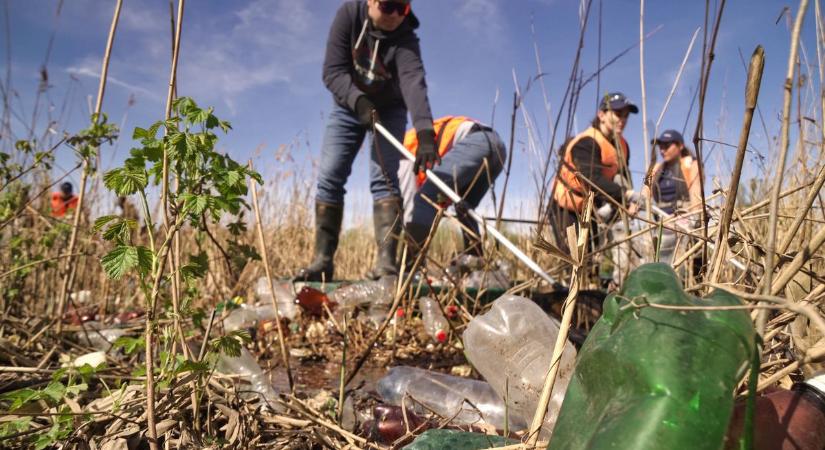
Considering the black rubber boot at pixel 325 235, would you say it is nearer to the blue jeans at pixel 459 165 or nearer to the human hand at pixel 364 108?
the blue jeans at pixel 459 165

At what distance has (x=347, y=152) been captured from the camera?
3965 mm

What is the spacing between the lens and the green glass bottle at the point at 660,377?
50 centimetres

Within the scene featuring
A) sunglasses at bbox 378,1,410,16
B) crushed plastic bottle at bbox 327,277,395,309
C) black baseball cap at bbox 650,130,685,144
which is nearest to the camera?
crushed plastic bottle at bbox 327,277,395,309

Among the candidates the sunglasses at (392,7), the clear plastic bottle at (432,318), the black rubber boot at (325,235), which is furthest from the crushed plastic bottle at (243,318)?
the sunglasses at (392,7)

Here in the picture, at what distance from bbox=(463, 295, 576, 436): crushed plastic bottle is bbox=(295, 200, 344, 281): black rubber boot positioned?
8.43 feet

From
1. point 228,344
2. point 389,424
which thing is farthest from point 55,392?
point 389,424

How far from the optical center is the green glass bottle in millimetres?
497

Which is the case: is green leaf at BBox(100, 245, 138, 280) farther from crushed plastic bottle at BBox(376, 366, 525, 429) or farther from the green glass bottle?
crushed plastic bottle at BBox(376, 366, 525, 429)

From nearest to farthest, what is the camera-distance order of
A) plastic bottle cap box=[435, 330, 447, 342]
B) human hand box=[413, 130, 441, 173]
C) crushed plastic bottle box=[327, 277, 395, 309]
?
plastic bottle cap box=[435, 330, 447, 342] → crushed plastic bottle box=[327, 277, 395, 309] → human hand box=[413, 130, 441, 173]

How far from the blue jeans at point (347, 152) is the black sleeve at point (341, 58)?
188 mm

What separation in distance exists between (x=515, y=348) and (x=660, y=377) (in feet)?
3.39

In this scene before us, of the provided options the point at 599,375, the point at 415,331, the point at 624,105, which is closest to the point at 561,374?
the point at 599,375

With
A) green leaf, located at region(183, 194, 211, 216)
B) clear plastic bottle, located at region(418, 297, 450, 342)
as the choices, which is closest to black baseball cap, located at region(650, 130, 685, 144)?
clear plastic bottle, located at region(418, 297, 450, 342)

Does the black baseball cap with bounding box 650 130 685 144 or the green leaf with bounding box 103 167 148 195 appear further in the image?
the black baseball cap with bounding box 650 130 685 144
